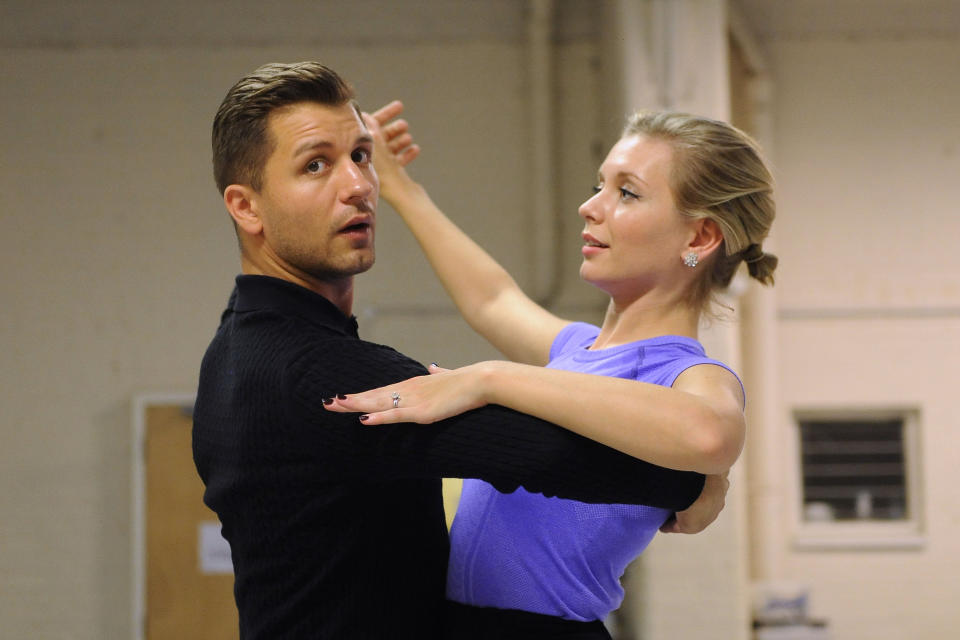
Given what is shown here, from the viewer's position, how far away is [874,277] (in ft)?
21.6

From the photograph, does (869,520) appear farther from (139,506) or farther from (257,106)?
(257,106)

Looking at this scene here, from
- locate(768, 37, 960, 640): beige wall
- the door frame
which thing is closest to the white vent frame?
locate(768, 37, 960, 640): beige wall

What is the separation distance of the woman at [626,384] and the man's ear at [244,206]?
42cm

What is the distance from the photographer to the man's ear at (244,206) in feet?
5.36

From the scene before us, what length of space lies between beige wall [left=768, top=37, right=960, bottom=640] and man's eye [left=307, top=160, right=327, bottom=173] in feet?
17.6

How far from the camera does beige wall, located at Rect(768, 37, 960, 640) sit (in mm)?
6461

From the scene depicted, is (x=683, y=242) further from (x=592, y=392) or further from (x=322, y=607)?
(x=322, y=607)

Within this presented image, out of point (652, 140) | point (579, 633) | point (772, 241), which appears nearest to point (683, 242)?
point (652, 140)

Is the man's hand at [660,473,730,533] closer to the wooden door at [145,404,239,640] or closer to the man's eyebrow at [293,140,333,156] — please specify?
the man's eyebrow at [293,140,333,156]

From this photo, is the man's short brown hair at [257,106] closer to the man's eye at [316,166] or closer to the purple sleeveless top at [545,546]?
the man's eye at [316,166]

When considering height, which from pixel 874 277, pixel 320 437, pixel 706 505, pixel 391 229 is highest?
pixel 391 229

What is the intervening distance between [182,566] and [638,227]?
201 inches

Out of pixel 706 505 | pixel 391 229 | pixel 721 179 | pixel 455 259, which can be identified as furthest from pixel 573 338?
pixel 391 229

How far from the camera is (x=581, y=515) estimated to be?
5.42ft
